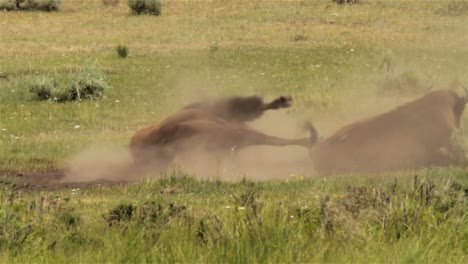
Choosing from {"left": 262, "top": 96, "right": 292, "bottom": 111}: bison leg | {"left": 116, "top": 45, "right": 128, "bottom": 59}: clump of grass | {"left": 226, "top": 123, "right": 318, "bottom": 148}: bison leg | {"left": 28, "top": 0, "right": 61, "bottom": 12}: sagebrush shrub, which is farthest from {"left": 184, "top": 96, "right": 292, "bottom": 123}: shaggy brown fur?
{"left": 28, "top": 0, "right": 61, "bottom": 12}: sagebrush shrub

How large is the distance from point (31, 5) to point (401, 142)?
94.6 feet

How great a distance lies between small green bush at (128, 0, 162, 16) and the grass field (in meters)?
0.45

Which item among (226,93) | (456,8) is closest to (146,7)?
(456,8)

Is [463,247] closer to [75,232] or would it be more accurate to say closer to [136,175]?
[75,232]

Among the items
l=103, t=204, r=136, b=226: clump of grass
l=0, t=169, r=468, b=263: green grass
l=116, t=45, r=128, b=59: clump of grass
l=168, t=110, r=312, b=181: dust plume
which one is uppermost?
l=0, t=169, r=468, b=263: green grass

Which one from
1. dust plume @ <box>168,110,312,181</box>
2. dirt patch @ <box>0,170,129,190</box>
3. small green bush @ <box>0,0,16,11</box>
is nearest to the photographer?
dirt patch @ <box>0,170,129,190</box>

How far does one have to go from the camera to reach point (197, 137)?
39.9ft

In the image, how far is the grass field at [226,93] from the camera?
7.30 m

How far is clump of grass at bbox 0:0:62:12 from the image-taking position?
38375 mm

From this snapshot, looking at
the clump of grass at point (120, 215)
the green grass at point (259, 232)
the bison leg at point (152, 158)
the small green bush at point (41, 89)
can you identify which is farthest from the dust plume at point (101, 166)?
the small green bush at point (41, 89)

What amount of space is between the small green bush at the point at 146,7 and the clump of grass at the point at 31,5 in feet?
10.2

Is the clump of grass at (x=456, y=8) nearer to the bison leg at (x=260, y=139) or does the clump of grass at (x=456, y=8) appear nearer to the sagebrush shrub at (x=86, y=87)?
the sagebrush shrub at (x=86, y=87)

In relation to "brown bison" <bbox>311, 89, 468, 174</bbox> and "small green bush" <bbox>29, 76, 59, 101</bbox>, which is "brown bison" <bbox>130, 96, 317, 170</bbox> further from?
"small green bush" <bbox>29, 76, 59, 101</bbox>

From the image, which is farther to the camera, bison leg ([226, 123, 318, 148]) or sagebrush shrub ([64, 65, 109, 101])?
sagebrush shrub ([64, 65, 109, 101])
